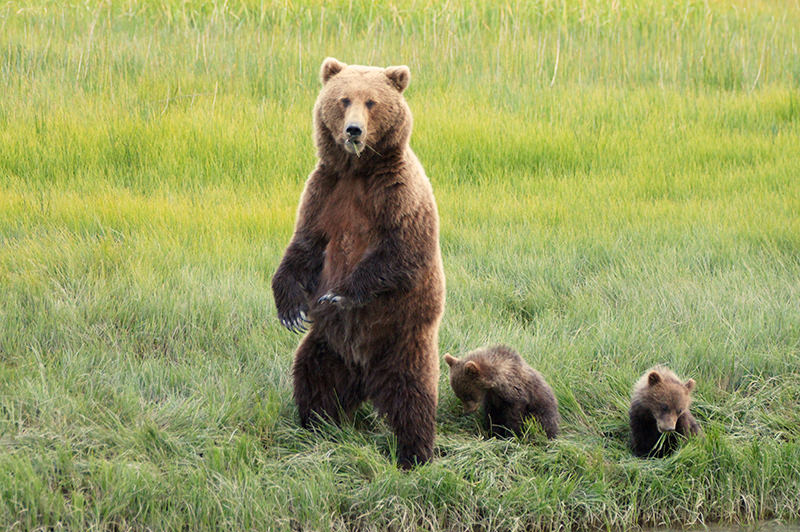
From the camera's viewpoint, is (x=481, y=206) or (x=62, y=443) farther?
(x=481, y=206)

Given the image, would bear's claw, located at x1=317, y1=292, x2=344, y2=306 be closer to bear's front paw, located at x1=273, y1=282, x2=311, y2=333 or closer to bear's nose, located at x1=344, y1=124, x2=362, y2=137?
bear's front paw, located at x1=273, y1=282, x2=311, y2=333

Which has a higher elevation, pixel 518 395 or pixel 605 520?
pixel 518 395

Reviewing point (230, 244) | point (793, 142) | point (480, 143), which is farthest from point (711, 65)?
point (230, 244)

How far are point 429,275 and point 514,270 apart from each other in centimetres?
252

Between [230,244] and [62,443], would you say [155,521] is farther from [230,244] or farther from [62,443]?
[230,244]

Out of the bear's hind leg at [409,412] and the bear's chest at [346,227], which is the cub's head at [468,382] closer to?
the bear's hind leg at [409,412]

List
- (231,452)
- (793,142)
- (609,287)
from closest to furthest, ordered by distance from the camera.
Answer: (231,452), (609,287), (793,142)

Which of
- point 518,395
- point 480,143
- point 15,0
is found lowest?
point 518,395

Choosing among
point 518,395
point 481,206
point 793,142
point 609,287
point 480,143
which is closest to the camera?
point 518,395

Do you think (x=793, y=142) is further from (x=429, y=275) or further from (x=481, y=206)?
(x=429, y=275)

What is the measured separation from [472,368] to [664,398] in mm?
1017

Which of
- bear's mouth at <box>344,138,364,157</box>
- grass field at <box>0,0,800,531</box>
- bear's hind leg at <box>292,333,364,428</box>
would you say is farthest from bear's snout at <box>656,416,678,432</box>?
bear's mouth at <box>344,138,364,157</box>

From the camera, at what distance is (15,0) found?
11688 mm

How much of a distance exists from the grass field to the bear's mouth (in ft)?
5.00
